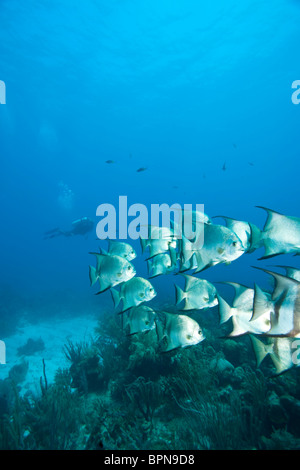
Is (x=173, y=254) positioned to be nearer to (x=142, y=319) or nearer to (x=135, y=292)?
(x=135, y=292)

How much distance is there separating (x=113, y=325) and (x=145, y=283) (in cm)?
651

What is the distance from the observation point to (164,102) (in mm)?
57875

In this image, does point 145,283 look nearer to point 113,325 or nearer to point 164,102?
point 113,325

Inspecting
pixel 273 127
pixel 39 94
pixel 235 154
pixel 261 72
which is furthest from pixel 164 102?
pixel 235 154

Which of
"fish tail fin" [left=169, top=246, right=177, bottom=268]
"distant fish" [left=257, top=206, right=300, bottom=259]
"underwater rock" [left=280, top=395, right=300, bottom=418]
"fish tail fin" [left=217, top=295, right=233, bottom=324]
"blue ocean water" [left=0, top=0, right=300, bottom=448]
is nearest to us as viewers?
"distant fish" [left=257, top=206, right=300, bottom=259]

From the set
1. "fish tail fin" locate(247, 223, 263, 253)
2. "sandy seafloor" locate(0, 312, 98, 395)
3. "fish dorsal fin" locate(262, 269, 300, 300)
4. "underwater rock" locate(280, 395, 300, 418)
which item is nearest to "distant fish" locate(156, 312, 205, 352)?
"fish tail fin" locate(247, 223, 263, 253)

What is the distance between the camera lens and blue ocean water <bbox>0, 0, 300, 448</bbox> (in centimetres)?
3319

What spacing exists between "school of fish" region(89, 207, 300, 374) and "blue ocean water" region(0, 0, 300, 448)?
11.6m

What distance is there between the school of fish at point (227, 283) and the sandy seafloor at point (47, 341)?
614 cm

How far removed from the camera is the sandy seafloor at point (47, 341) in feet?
33.8

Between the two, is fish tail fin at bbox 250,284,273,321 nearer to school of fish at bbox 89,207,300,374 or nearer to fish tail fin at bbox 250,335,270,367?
school of fish at bbox 89,207,300,374

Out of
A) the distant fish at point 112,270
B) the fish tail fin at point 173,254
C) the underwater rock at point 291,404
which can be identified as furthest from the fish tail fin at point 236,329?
the underwater rock at point 291,404

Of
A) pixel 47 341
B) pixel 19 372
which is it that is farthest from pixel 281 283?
pixel 47 341

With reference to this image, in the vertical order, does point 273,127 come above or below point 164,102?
above
